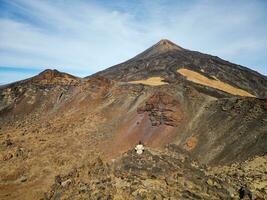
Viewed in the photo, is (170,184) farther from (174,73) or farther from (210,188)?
(174,73)

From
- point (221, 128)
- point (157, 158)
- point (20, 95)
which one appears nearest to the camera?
point (157, 158)

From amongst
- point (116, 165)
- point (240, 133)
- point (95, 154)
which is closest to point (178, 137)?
point (240, 133)

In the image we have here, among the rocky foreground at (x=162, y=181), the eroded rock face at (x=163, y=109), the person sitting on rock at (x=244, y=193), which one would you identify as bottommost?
the person sitting on rock at (x=244, y=193)

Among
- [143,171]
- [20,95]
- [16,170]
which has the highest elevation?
[20,95]

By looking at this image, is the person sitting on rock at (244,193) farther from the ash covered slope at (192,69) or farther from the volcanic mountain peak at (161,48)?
the volcanic mountain peak at (161,48)

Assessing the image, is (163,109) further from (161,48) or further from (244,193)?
(161,48)

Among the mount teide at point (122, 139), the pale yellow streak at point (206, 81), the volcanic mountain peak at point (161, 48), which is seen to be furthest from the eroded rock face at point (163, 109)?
the volcanic mountain peak at point (161, 48)

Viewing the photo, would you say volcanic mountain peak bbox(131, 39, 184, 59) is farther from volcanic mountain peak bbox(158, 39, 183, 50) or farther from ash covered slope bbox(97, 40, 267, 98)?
ash covered slope bbox(97, 40, 267, 98)

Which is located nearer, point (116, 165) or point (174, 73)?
point (116, 165)
